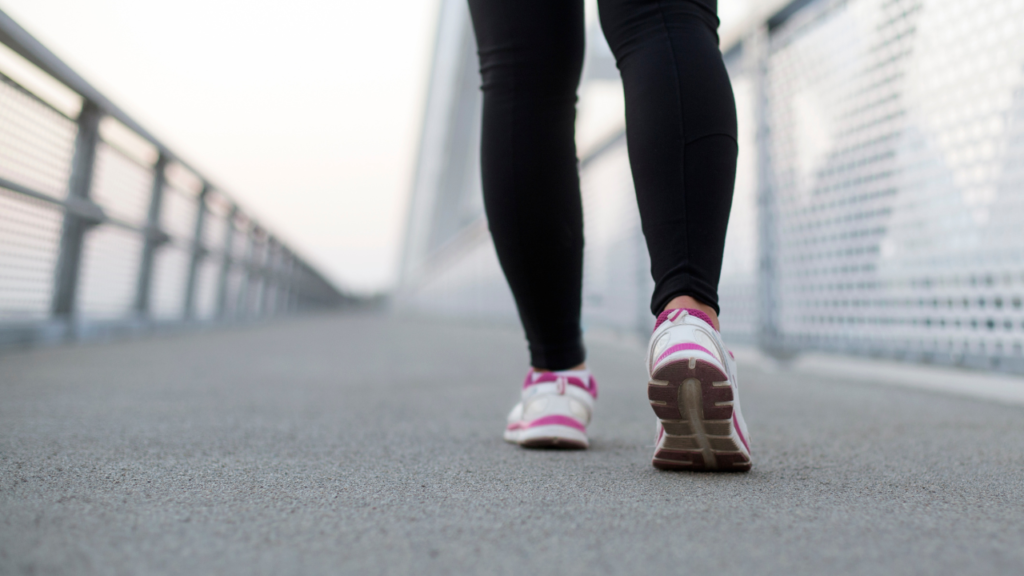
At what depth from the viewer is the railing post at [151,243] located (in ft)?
10.3

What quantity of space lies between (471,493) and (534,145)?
407 millimetres

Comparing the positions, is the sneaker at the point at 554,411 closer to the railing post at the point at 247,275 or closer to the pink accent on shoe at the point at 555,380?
the pink accent on shoe at the point at 555,380

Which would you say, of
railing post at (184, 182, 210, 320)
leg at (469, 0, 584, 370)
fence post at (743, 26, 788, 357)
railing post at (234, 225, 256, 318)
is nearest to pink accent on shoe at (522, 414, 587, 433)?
leg at (469, 0, 584, 370)

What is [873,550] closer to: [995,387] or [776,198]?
[995,387]

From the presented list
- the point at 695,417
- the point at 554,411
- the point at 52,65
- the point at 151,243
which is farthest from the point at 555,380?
the point at 151,243

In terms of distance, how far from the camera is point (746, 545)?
0.39 metres

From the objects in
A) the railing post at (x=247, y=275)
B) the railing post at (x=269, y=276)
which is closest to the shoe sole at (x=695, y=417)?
the railing post at (x=247, y=275)

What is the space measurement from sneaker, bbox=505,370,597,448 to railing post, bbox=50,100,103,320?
2.24 m

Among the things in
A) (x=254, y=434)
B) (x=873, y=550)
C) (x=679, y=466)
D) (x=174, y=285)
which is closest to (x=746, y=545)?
(x=873, y=550)

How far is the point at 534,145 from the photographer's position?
738mm

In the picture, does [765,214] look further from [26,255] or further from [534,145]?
[26,255]

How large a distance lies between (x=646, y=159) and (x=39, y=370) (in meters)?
1.61

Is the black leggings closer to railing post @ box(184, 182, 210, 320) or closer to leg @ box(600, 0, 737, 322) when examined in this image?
leg @ box(600, 0, 737, 322)

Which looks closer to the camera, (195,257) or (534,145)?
(534,145)
